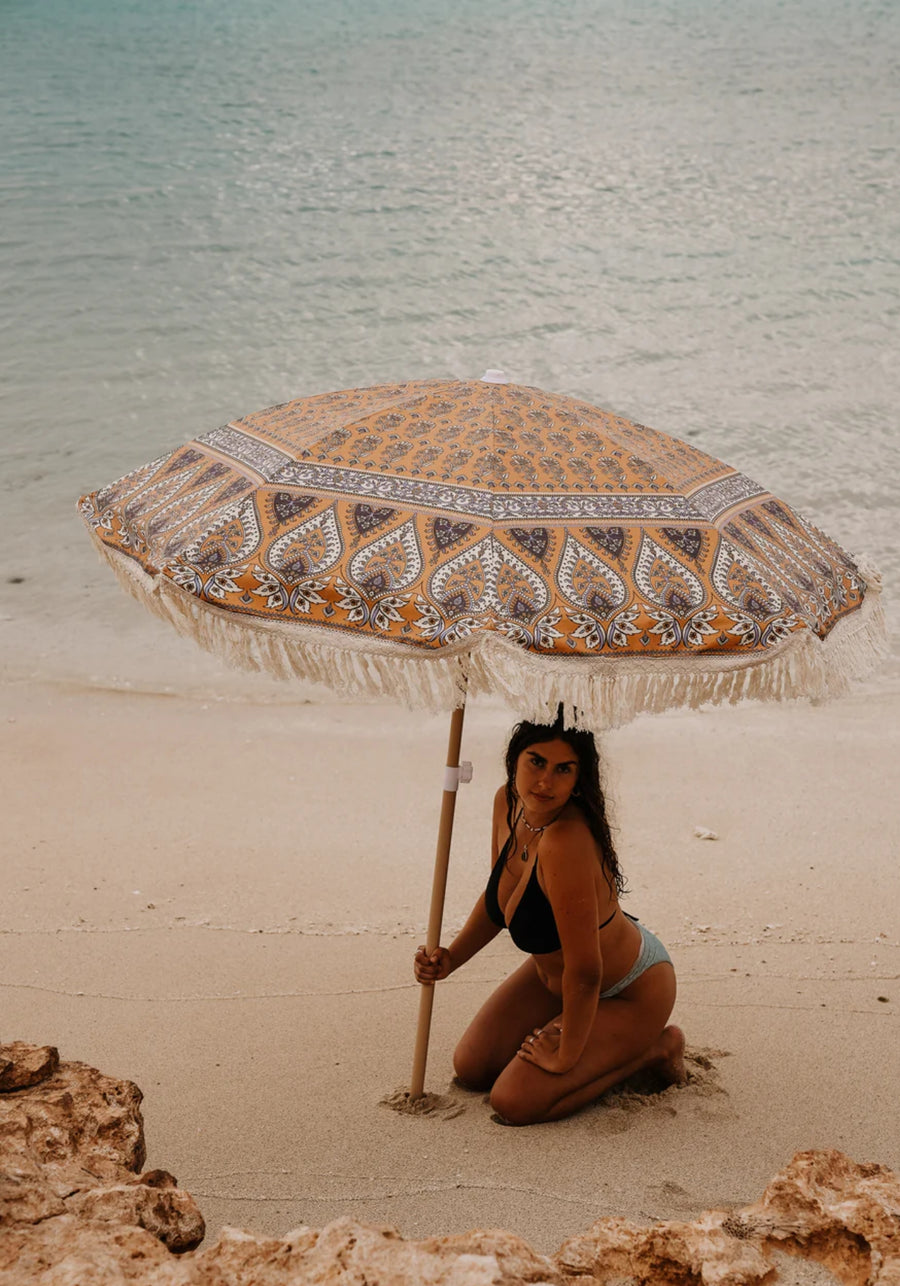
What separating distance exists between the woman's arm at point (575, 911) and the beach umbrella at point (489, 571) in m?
0.55

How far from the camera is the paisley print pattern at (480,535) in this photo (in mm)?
2238

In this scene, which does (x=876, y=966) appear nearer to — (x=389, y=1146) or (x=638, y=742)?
(x=389, y=1146)

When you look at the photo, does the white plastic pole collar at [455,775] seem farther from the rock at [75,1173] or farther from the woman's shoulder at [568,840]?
the rock at [75,1173]

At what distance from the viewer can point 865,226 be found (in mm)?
18094

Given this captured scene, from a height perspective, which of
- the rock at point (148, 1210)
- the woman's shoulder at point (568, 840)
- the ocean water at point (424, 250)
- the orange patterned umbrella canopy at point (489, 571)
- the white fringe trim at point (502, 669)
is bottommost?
the rock at point (148, 1210)

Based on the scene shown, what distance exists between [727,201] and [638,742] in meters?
16.3

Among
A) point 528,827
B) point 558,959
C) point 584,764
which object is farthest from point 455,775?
point 558,959

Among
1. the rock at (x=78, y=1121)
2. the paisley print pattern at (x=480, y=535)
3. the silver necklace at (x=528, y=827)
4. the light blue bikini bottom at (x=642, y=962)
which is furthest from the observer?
the light blue bikini bottom at (x=642, y=962)

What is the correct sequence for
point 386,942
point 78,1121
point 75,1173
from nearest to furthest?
point 75,1173
point 78,1121
point 386,942

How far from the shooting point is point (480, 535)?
2305 mm

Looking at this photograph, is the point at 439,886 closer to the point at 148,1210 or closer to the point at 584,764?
the point at 584,764

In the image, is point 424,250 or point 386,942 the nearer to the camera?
point 386,942

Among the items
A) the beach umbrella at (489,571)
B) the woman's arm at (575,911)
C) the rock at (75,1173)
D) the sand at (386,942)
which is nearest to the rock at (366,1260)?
the rock at (75,1173)

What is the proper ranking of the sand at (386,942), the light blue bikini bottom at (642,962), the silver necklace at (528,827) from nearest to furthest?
the sand at (386,942) < the silver necklace at (528,827) < the light blue bikini bottom at (642,962)
